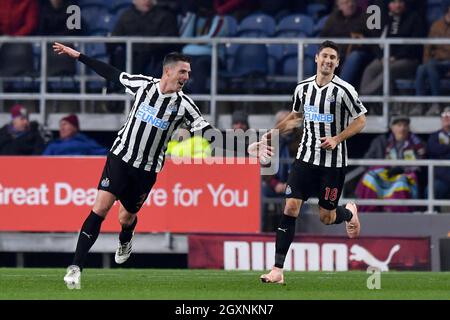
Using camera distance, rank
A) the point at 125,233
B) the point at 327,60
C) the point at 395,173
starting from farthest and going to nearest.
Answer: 1. the point at 395,173
2. the point at 125,233
3. the point at 327,60

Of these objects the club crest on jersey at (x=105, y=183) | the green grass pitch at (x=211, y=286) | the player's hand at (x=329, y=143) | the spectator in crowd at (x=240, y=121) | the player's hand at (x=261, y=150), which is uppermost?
the spectator in crowd at (x=240, y=121)

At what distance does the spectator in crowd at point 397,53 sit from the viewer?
66.5ft

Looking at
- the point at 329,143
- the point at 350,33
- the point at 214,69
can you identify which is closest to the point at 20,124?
the point at 214,69

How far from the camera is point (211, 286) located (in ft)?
44.1

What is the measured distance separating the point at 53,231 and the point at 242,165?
102 inches

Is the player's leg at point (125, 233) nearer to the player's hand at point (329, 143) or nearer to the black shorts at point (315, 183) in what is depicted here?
the black shorts at point (315, 183)

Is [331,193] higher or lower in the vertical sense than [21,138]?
lower

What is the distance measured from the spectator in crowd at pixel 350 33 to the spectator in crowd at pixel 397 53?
0.14m

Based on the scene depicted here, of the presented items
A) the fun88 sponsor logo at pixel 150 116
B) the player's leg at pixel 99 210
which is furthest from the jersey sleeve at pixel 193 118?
the player's leg at pixel 99 210

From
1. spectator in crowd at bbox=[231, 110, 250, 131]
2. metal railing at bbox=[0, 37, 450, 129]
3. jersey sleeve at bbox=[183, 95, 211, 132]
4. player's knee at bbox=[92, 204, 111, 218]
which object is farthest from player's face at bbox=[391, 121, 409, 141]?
player's knee at bbox=[92, 204, 111, 218]

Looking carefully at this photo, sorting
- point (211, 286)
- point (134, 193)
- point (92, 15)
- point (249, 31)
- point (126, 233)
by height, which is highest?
point (92, 15)

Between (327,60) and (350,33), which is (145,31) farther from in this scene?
(327,60)

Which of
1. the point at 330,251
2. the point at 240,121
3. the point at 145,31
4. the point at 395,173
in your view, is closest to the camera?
the point at 330,251

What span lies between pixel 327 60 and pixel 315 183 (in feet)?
4.05
